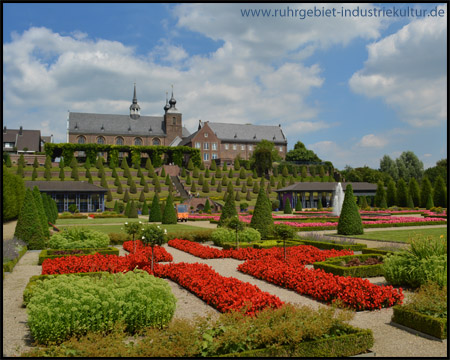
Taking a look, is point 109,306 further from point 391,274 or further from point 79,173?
point 79,173

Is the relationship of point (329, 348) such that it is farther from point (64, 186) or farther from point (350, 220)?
point (64, 186)

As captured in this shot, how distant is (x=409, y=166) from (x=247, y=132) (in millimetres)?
41615

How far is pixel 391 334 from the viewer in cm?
704

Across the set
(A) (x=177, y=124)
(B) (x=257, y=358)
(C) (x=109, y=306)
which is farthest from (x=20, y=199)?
(A) (x=177, y=124)

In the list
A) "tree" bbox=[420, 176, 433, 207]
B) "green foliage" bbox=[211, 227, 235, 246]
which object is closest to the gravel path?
"green foliage" bbox=[211, 227, 235, 246]

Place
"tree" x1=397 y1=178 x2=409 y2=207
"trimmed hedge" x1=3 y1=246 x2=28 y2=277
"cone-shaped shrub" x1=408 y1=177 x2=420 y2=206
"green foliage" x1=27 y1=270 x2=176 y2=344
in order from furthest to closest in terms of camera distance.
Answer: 1. "tree" x1=397 y1=178 x2=409 y2=207
2. "cone-shaped shrub" x1=408 y1=177 x2=420 y2=206
3. "trimmed hedge" x1=3 y1=246 x2=28 y2=277
4. "green foliage" x1=27 y1=270 x2=176 y2=344

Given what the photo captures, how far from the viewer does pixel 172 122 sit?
335 ft

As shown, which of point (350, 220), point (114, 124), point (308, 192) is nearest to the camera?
point (350, 220)

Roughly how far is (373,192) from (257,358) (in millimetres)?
66078

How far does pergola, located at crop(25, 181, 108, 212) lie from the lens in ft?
174

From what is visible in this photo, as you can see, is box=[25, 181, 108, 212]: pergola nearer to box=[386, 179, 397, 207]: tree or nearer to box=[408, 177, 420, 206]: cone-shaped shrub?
box=[386, 179, 397, 207]: tree

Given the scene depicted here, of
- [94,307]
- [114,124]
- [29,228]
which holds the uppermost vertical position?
[114,124]

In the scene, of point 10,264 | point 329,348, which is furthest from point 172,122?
point 329,348

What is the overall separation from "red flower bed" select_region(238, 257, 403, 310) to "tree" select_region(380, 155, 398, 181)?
83.8 m
